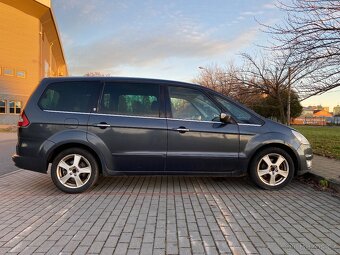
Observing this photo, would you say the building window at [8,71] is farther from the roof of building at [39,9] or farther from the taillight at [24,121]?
the taillight at [24,121]

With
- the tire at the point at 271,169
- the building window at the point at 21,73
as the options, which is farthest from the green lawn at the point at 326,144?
the building window at the point at 21,73

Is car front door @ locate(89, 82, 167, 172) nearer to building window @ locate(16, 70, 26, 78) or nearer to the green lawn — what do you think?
the green lawn

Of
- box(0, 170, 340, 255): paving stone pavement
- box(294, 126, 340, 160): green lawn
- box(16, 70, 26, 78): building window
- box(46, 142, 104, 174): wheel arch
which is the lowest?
box(0, 170, 340, 255): paving stone pavement

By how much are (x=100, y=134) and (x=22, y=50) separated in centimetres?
3550

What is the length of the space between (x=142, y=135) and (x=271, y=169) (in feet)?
7.63

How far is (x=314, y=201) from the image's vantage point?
533 cm

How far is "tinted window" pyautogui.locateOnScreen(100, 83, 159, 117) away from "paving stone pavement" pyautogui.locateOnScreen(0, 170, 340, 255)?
139cm

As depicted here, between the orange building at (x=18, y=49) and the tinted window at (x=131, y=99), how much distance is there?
33.2 m

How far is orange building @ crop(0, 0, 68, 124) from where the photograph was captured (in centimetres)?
3528

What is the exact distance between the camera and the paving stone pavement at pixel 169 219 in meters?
3.59

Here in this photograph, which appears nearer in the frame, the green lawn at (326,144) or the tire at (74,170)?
the tire at (74,170)

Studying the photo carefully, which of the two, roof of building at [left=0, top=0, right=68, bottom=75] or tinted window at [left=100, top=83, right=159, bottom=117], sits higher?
roof of building at [left=0, top=0, right=68, bottom=75]

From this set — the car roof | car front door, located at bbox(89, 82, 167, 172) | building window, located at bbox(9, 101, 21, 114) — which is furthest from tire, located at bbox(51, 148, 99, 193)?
building window, located at bbox(9, 101, 21, 114)

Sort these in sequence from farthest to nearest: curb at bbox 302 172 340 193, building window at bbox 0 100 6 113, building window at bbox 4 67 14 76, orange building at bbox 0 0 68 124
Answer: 1. building window at bbox 0 100 6 113
2. building window at bbox 4 67 14 76
3. orange building at bbox 0 0 68 124
4. curb at bbox 302 172 340 193
